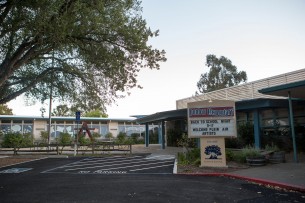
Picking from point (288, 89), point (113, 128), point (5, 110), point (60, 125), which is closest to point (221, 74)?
point (113, 128)

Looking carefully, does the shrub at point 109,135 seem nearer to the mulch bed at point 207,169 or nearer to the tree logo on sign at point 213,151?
the mulch bed at point 207,169

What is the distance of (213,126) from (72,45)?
9112 mm

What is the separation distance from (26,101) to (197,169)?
44.8 ft

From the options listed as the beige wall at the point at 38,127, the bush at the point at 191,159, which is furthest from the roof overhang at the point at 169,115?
the beige wall at the point at 38,127

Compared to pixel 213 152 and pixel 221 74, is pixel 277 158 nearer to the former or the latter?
pixel 213 152

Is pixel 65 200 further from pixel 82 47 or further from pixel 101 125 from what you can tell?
pixel 101 125

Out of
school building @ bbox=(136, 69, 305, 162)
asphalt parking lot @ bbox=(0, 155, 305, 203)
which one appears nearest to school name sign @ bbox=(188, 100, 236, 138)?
school building @ bbox=(136, 69, 305, 162)

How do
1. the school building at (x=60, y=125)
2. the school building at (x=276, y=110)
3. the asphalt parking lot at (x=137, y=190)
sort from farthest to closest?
the school building at (x=60, y=125) → the school building at (x=276, y=110) → the asphalt parking lot at (x=137, y=190)

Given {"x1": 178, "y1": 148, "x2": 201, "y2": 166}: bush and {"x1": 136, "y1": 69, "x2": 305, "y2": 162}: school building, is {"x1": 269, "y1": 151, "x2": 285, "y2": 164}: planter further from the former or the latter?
{"x1": 178, "y1": 148, "x2": 201, "y2": 166}: bush

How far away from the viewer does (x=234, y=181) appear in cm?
927

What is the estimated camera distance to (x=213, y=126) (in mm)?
12766

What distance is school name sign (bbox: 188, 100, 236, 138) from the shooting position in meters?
12.5

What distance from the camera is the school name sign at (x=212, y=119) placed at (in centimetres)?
1251

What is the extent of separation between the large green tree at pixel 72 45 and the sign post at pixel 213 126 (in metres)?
3.58
